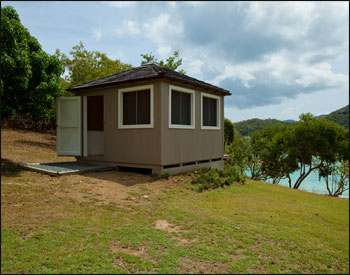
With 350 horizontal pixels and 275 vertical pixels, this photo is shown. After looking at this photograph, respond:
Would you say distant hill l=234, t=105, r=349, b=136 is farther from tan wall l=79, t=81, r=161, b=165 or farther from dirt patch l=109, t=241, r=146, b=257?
dirt patch l=109, t=241, r=146, b=257

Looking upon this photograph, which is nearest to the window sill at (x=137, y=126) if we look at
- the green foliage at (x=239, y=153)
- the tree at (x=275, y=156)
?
the green foliage at (x=239, y=153)

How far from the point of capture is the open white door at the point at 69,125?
396 inches

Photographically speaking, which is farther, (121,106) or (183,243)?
(121,106)

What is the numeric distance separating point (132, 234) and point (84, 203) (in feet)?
5.79

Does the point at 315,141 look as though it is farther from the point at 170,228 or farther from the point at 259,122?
the point at 259,122

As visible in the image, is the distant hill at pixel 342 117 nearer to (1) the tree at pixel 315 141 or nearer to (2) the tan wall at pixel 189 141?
(1) the tree at pixel 315 141

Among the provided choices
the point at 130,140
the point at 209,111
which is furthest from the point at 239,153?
the point at 130,140

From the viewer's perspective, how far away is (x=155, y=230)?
4.34 meters

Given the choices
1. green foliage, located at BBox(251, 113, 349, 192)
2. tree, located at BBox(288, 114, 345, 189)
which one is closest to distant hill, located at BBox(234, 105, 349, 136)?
green foliage, located at BBox(251, 113, 349, 192)

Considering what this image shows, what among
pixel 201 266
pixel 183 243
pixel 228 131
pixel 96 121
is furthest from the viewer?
pixel 228 131

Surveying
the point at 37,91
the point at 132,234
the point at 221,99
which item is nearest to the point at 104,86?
the point at 37,91

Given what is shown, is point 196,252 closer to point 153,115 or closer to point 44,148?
point 153,115

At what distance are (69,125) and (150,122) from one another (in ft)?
11.6

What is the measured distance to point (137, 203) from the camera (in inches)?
231
